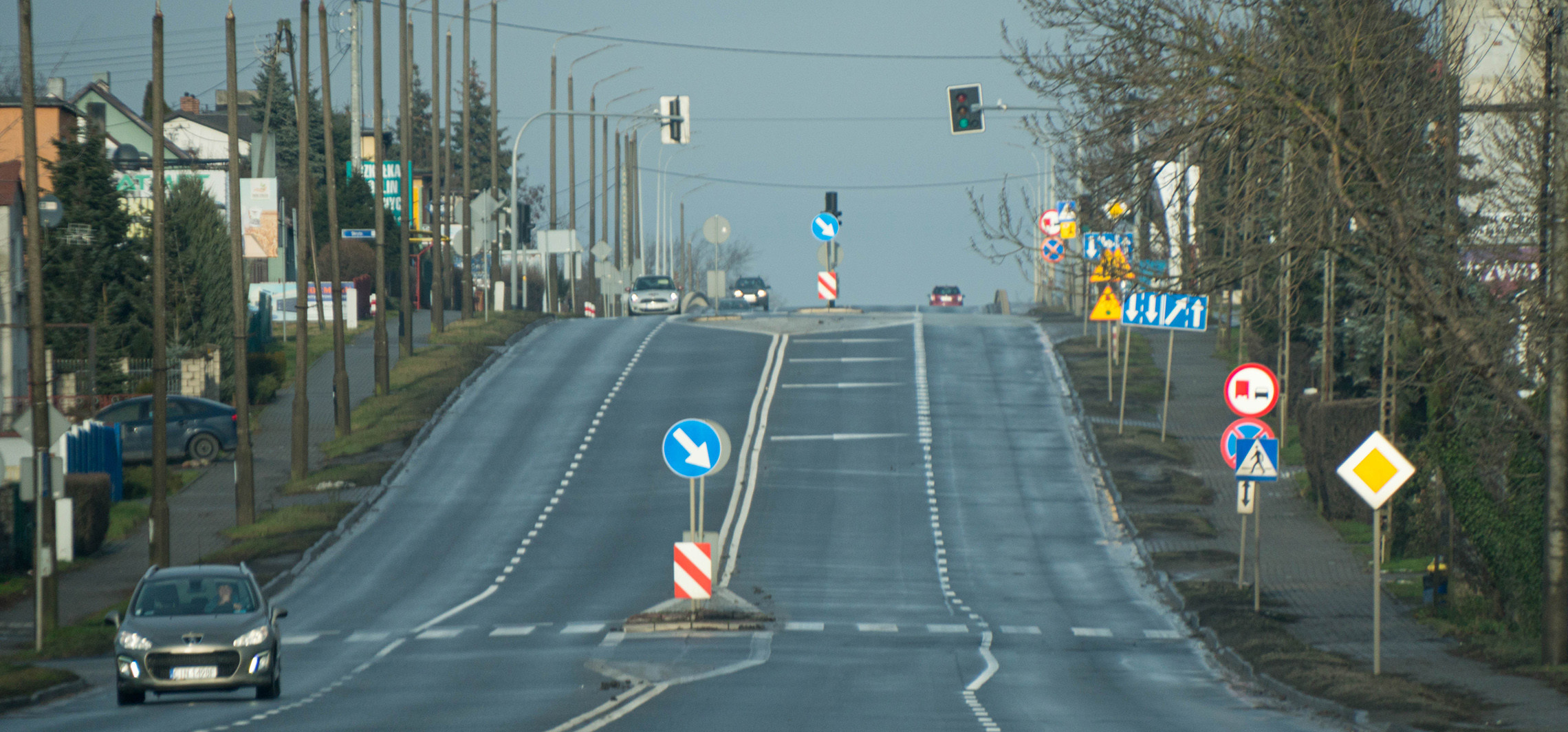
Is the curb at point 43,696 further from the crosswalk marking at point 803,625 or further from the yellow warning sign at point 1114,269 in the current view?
the yellow warning sign at point 1114,269

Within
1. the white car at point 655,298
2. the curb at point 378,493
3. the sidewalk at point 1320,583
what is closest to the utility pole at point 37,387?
the curb at point 378,493

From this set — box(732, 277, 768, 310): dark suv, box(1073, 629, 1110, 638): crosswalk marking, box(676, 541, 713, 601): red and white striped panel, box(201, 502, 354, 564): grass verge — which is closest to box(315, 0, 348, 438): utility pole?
box(201, 502, 354, 564): grass verge

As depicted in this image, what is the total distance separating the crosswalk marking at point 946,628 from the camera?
22.0 m

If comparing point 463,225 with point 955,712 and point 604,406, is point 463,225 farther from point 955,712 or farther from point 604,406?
point 955,712

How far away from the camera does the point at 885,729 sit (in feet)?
46.2

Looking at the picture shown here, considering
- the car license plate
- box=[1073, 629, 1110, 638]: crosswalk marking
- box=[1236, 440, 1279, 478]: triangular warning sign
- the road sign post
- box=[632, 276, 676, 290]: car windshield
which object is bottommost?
Result: box=[1073, 629, 1110, 638]: crosswalk marking

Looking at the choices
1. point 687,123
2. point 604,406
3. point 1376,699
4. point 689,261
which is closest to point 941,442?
point 604,406

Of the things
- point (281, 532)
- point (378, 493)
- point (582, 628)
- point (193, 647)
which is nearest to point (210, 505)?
point (378, 493)

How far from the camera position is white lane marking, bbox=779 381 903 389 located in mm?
43500

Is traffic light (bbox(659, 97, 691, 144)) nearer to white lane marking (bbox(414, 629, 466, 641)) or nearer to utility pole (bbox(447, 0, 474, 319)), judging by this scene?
utility pole (bbox(447, 0, 474, 319))

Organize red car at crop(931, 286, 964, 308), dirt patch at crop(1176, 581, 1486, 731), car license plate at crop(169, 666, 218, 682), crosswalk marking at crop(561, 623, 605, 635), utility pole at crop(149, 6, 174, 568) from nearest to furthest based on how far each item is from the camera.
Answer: dirt patch at crop(1176, 581, 1486, 731) → car license plate at crop(169, 666, 218, 682) → crosswalk marking at crop(561, 623, 605, 635) → utility pole at crop(149, 6, 174, 568) → red car at crop(931, 286, 964, 308)

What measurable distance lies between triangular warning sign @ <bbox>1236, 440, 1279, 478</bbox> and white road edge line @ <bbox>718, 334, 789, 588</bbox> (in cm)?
761

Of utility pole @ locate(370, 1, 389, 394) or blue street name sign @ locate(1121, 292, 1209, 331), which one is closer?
blue street name sign @ locate(1121, 292, 1209, 331)

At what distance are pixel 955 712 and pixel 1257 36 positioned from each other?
7.80 metres
